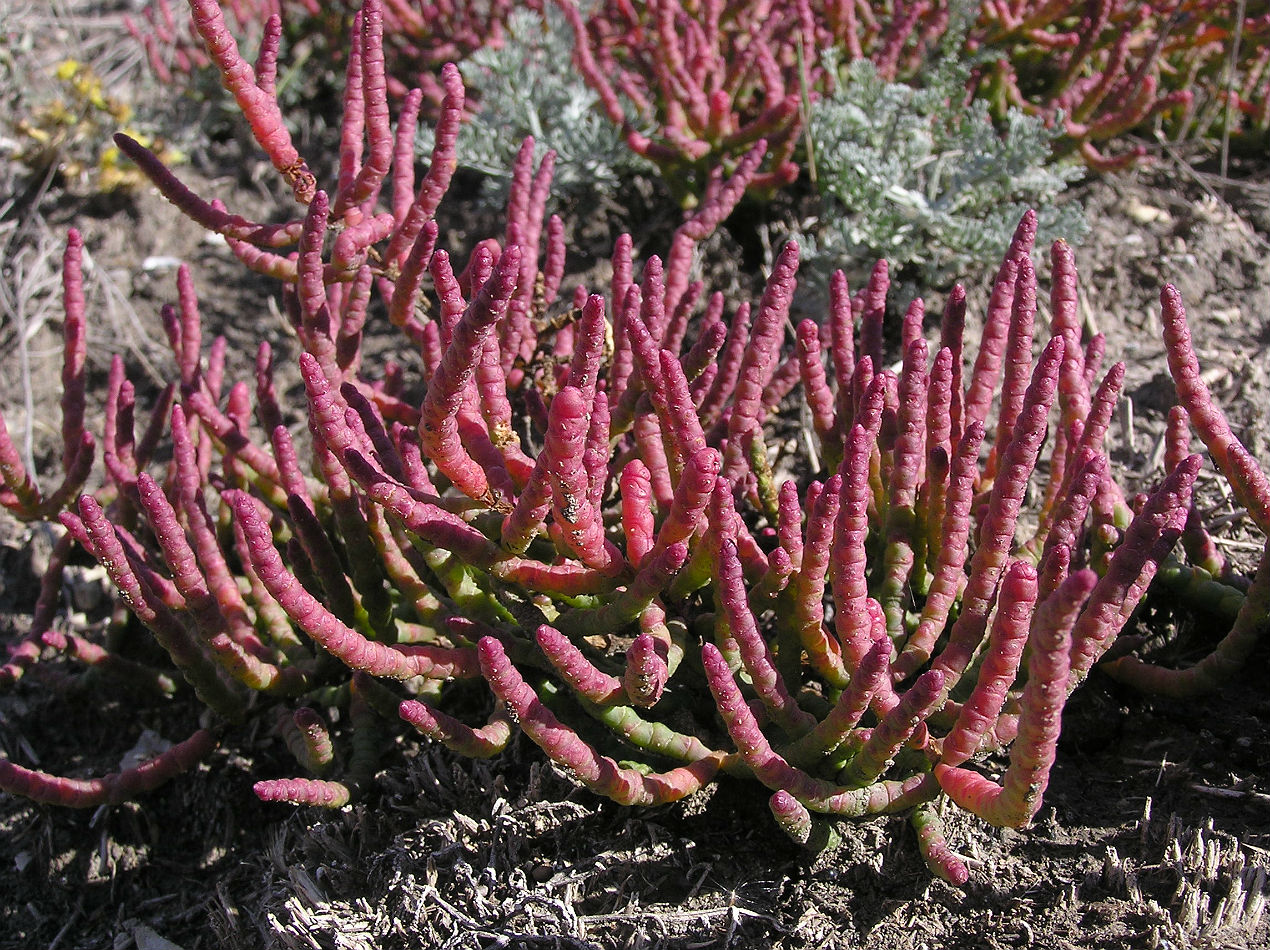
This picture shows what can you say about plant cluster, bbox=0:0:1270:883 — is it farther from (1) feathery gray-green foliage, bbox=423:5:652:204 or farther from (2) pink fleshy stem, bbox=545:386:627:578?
(1) feathery gray-green foliage, bbox=423:5:652:204

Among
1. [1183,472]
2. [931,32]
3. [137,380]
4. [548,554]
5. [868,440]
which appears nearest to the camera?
[1183,472]

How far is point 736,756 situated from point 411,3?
12.7 ft

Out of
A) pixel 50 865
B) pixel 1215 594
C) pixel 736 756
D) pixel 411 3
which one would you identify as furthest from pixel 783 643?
pixel 411 3

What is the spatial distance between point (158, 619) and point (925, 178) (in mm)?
2834

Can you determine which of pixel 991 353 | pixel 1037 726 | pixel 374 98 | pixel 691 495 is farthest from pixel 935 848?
pixel 374 98

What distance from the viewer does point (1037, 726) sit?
60.1 inches

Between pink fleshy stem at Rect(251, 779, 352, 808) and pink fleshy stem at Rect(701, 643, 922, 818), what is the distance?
833 mm

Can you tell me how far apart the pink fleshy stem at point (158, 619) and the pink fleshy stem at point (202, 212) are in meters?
0.68

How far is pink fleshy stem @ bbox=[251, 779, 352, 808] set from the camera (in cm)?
191

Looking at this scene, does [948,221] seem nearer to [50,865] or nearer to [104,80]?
[50,865]

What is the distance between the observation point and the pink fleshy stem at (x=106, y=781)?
225 cm

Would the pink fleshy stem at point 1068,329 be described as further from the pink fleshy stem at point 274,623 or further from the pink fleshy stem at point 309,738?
the pink fleshy stem at point 274,623

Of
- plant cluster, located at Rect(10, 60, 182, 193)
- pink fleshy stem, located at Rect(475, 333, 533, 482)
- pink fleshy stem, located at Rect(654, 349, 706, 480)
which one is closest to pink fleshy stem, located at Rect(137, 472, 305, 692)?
pink fleshy stem, located at Rect(475, 333, 533, 482)

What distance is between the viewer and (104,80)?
5.03 meters
